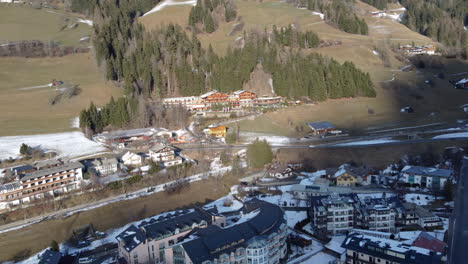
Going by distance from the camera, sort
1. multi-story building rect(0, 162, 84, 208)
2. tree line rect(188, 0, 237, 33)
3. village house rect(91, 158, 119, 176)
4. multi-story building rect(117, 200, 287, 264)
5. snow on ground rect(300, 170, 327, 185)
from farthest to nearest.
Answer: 1. tree line rect(188, 0, 237, 33)
2. village house rect(91, 158, 119, 176)
3. snow on ground rect(300, 170, 327, 185)
4. multi-story building rect(0, 162, 84, 208)
5. multi-story building rect(117, 200, 287, 264)

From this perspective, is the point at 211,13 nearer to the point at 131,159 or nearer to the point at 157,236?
the point at 131,159

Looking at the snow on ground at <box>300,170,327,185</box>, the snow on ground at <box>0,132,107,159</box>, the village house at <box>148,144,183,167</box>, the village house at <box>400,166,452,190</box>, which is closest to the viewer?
the village house at <box>400,166,452,190</box>

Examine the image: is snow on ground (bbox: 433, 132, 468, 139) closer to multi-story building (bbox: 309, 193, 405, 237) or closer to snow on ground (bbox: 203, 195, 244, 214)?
multi-story building (bbox: 309, 193, 405, 237)

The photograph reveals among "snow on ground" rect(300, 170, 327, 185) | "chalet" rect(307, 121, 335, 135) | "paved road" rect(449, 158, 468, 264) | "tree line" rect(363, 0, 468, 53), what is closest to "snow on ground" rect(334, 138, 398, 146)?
"chalet" rect(307, 121, 335, 135)

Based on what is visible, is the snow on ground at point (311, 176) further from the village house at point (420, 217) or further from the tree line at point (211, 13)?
the tree line at point (211, 13)

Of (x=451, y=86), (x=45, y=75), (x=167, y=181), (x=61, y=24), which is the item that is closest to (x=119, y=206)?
(x=167, y=181)

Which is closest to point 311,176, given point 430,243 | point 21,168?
point 430,243

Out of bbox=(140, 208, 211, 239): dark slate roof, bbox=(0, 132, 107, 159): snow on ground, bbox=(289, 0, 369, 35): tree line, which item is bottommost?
bbox=(140, 208, 211, 239): dark slate roof

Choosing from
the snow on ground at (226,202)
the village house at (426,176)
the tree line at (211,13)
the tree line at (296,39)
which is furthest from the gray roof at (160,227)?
the tree line at (211,13)
